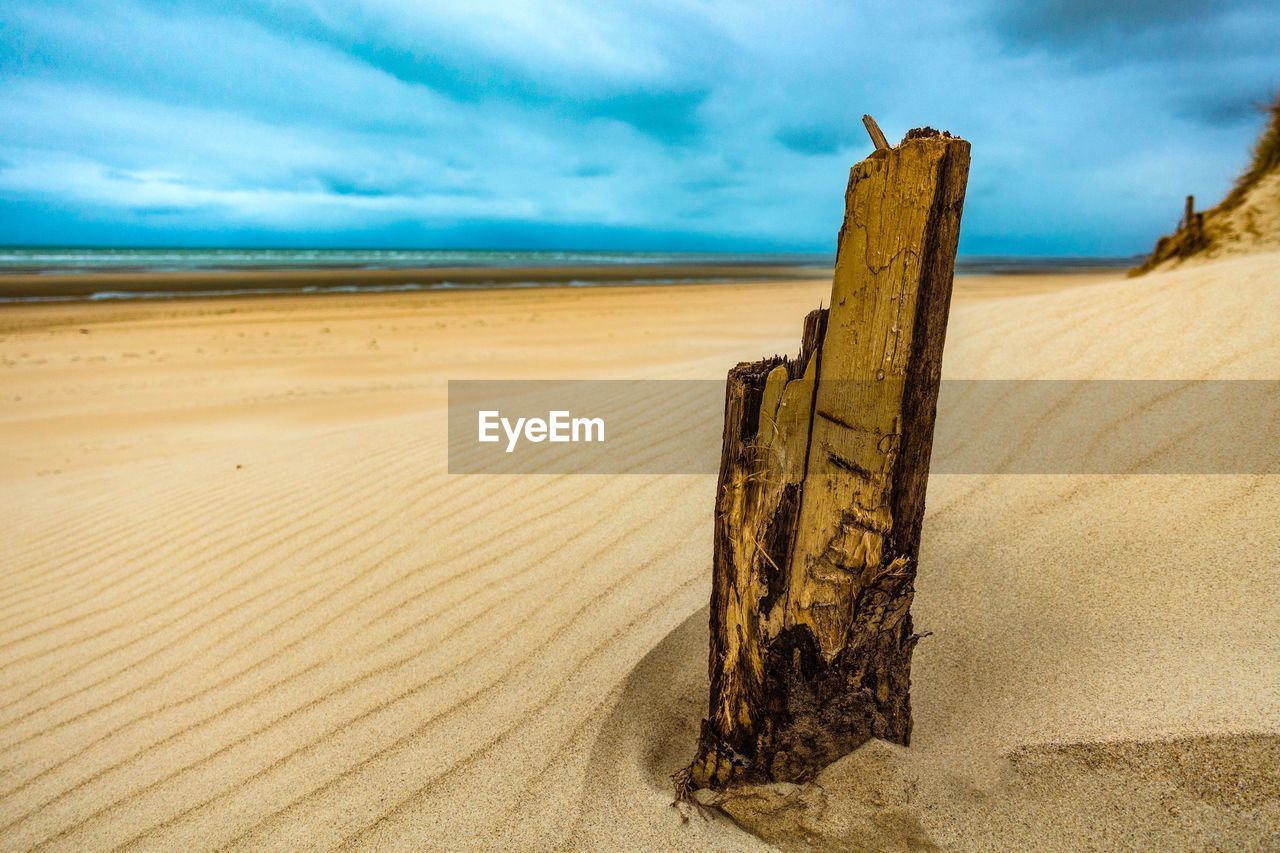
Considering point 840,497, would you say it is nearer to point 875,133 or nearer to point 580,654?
point 875,133

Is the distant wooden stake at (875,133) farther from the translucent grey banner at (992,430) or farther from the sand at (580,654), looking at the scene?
the translucent grey banner at (992,430)

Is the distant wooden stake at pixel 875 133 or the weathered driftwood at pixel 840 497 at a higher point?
the distant wooden stake at pixel 875 133

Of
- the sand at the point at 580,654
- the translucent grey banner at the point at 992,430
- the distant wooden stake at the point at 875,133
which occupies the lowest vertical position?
the sand at the point at 580,654

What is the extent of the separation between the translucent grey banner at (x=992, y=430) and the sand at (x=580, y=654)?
14 cm

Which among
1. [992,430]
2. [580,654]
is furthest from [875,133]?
[992,430]

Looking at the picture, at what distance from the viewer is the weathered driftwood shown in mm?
1444

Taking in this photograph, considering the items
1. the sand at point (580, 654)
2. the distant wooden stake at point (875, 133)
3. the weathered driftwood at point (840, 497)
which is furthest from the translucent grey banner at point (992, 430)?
the distant wooden stake at point (875, 133)

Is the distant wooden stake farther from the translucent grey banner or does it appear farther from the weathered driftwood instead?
the translucent grey banner

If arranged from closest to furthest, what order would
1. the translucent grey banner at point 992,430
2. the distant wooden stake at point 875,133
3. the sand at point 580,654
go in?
the distant wooden stake at point 875,133
the sand at point 580,654
the translucent grey banner at point 992,430

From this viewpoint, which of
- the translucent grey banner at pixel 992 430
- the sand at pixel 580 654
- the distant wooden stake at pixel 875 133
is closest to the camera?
the distant wooden stake at pixel 875 133

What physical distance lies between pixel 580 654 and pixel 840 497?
1.20 m

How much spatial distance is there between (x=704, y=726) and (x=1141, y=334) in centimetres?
329

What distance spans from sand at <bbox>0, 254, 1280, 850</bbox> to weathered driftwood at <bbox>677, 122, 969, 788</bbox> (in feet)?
0.49

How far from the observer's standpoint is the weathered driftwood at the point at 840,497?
1.44 metres
